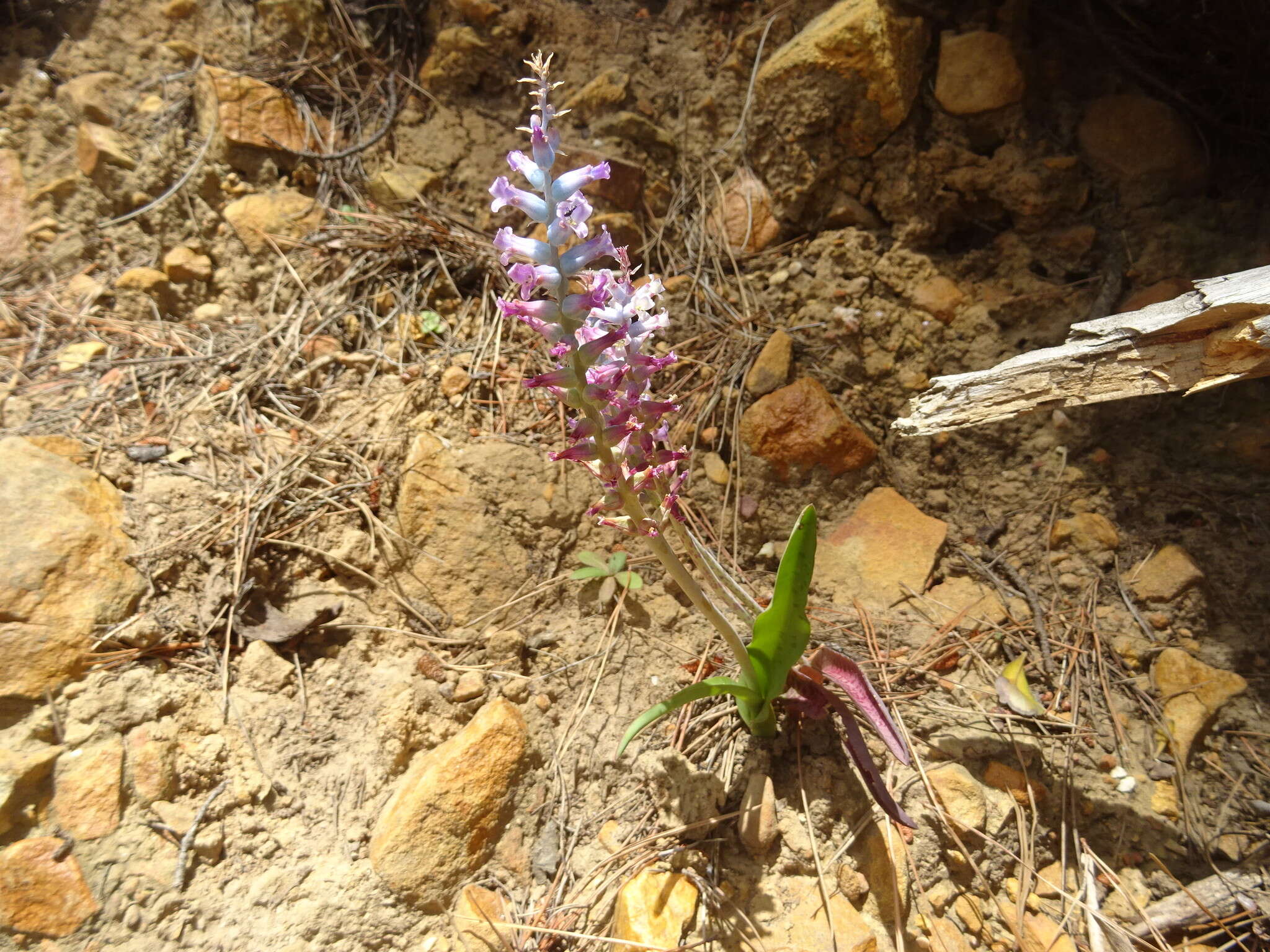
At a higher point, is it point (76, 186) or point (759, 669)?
point (76, 186)

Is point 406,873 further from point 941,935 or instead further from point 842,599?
point 842,599

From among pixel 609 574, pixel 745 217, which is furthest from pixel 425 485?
pixel 745 217

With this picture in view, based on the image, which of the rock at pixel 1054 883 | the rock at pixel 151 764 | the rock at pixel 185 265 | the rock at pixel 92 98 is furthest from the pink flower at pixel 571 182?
the rock at pixel 92 98

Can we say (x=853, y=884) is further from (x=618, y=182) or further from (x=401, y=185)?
(x=401, y=185)

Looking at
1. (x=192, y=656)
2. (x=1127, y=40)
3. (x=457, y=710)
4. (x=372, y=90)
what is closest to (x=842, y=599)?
(x=457, y=710)

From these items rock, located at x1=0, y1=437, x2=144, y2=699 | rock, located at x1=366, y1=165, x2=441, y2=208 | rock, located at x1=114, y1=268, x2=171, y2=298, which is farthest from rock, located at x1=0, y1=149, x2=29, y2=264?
rock, located at x1=366, y1=165, x2=441, y2=208

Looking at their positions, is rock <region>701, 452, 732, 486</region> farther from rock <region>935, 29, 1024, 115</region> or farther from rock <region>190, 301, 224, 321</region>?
rock <region>190, 301, 224, 321</region>
